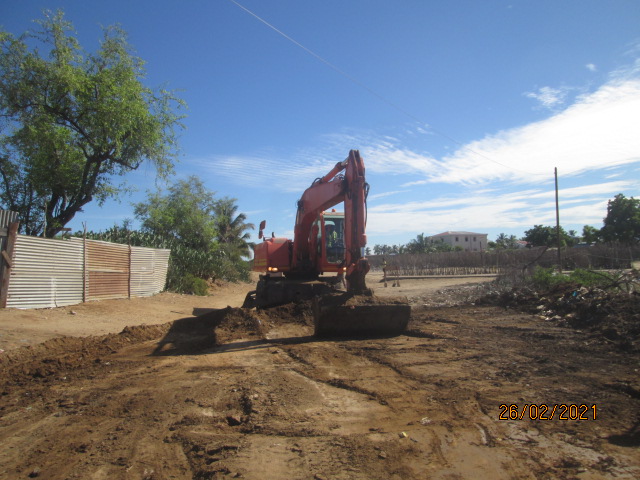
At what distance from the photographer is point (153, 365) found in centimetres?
667

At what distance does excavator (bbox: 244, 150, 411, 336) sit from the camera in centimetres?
819

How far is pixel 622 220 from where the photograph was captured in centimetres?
3550

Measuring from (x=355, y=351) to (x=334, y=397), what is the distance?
90.1 inches

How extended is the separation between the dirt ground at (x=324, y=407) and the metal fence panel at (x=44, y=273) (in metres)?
1.54

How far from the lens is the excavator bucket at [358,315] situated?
26.5 ft

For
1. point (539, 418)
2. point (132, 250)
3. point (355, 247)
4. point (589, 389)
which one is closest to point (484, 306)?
point (355, 247)

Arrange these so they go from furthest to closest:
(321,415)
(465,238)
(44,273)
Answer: (465,238) < (44,273) < (321,415)

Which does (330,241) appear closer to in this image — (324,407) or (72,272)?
(324,407)

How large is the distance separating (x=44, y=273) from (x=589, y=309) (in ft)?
43.4

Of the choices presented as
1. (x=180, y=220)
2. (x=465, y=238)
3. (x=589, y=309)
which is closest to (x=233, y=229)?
(x=180, y=220)

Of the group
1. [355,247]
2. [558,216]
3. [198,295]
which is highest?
[558,216]

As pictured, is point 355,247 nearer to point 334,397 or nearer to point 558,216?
point 334,397
